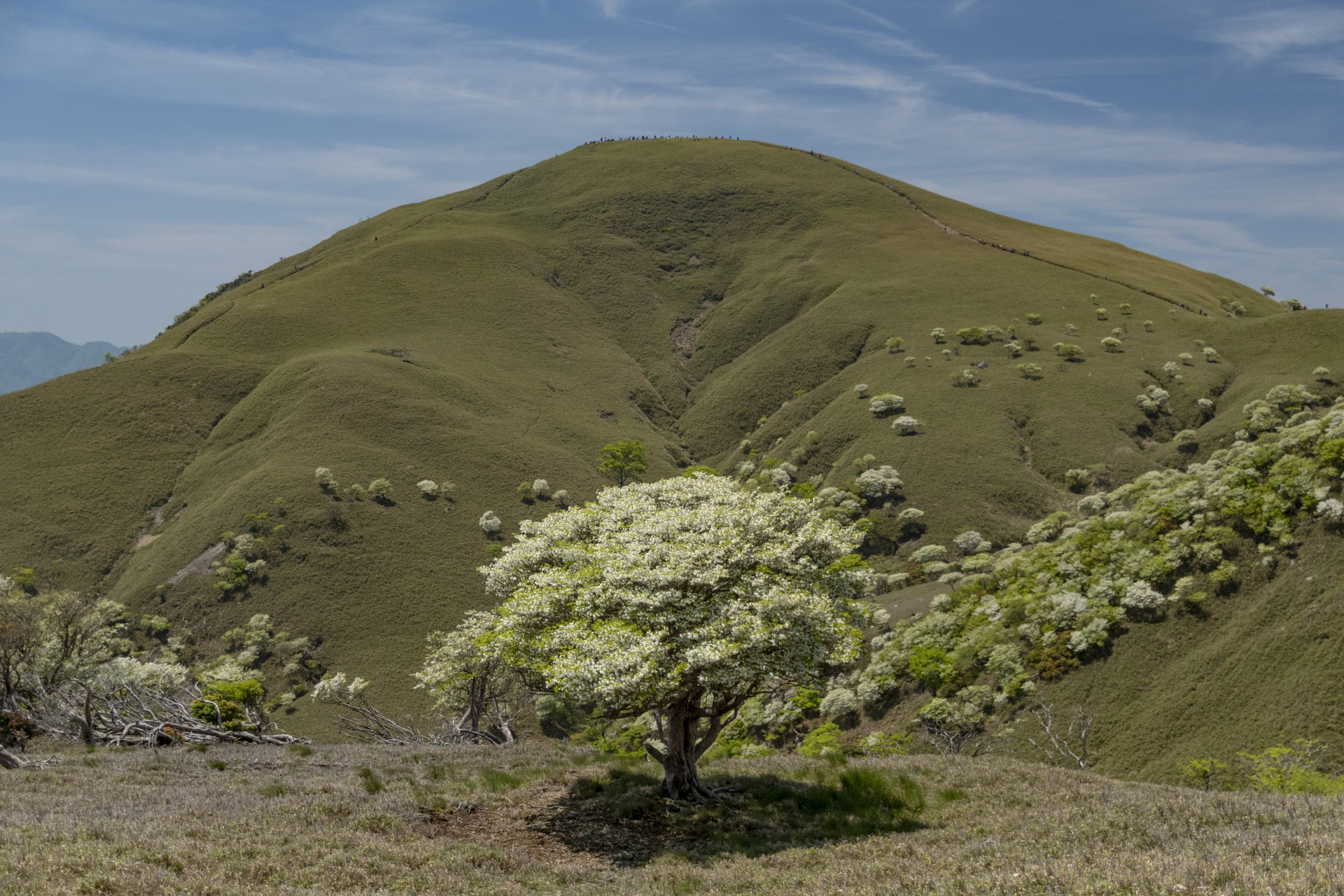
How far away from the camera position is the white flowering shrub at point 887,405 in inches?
4631

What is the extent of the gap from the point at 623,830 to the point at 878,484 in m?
86.0

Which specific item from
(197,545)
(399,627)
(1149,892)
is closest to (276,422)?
(197,545)

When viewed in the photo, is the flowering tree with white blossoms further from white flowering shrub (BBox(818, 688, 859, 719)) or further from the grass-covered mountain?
white flowering shrub (BBox(818, 688, 859, 719))

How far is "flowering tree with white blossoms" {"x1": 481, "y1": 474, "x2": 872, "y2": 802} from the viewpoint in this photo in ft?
54.1

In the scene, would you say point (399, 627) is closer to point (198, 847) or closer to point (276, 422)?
point (276, 422)

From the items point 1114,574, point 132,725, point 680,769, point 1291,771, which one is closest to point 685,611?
point 680,769

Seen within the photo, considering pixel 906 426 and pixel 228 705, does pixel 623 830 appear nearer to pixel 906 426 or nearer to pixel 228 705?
pixel 228 705

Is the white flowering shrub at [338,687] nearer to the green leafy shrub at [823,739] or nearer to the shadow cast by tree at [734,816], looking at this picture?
the green leafy shrub at [823,739]

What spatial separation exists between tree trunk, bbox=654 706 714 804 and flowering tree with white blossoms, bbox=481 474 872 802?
0.03 m

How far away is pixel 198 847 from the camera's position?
465 inches

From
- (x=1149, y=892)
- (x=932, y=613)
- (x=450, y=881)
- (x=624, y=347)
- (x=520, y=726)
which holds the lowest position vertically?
(x=520, y=726)

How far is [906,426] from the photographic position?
364 feet

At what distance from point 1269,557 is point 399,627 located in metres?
70.1

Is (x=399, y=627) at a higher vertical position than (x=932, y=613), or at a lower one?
lower
